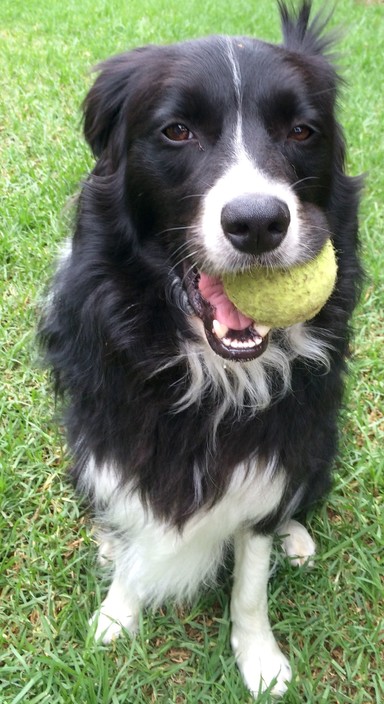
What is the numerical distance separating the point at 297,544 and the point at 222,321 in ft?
3.75

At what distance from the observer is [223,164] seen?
5.16 ft

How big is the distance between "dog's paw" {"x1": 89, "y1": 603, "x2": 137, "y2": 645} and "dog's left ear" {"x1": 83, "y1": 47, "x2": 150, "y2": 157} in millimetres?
1495

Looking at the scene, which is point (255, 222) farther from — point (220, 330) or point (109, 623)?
point (109, 623)

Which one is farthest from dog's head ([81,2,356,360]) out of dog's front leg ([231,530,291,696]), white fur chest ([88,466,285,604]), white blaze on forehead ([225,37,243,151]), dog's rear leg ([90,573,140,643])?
dog's rear leg ([90,573,140,643])

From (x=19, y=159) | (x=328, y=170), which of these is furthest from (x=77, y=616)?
(x=19, y=159)

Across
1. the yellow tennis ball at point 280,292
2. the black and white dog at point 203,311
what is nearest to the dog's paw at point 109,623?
the black and white dog at point 203,311

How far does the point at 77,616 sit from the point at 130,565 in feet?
0.80

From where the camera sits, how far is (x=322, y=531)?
2.47 metres

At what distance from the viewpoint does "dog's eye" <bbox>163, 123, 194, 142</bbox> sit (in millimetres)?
1667

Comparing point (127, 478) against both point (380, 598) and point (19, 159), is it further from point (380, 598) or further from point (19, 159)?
point (19, 159)

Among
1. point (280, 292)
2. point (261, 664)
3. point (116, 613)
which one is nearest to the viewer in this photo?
point (280, 292)

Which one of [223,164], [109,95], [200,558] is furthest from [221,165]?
[200,558]

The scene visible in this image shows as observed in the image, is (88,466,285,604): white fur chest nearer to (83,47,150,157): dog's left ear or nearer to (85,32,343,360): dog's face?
(85,32,343,360): dog's face

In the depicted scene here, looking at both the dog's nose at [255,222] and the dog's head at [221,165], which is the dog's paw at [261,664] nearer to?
the dog's head at [221,165]
